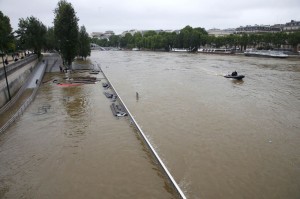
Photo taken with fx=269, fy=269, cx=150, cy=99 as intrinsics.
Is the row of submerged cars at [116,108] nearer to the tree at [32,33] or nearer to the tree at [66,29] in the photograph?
the tree at [66,29]

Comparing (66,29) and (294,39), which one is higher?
(66,29)

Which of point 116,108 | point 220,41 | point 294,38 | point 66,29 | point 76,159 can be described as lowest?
point 76,159

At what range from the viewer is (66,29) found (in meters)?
56.3

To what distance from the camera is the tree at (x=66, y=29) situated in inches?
2204

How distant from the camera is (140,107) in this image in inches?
1110

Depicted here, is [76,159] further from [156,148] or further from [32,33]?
[32,33]

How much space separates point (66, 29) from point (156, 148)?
152 feet

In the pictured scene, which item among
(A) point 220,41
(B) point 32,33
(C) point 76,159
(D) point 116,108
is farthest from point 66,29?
(A) point 220,41

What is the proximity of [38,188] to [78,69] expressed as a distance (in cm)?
Result: 4925

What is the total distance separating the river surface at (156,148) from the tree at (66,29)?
27013 mm

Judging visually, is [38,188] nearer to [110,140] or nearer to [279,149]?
[110,140]

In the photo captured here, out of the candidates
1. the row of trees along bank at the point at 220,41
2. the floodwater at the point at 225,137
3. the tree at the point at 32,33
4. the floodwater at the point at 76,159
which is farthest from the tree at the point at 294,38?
the floodwater at the point at 76,159

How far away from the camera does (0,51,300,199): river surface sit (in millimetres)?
13039

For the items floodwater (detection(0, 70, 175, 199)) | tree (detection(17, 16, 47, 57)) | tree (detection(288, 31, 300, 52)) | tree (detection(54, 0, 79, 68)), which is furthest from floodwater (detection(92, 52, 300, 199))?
tree (detection(288, 31, 300, 52))
